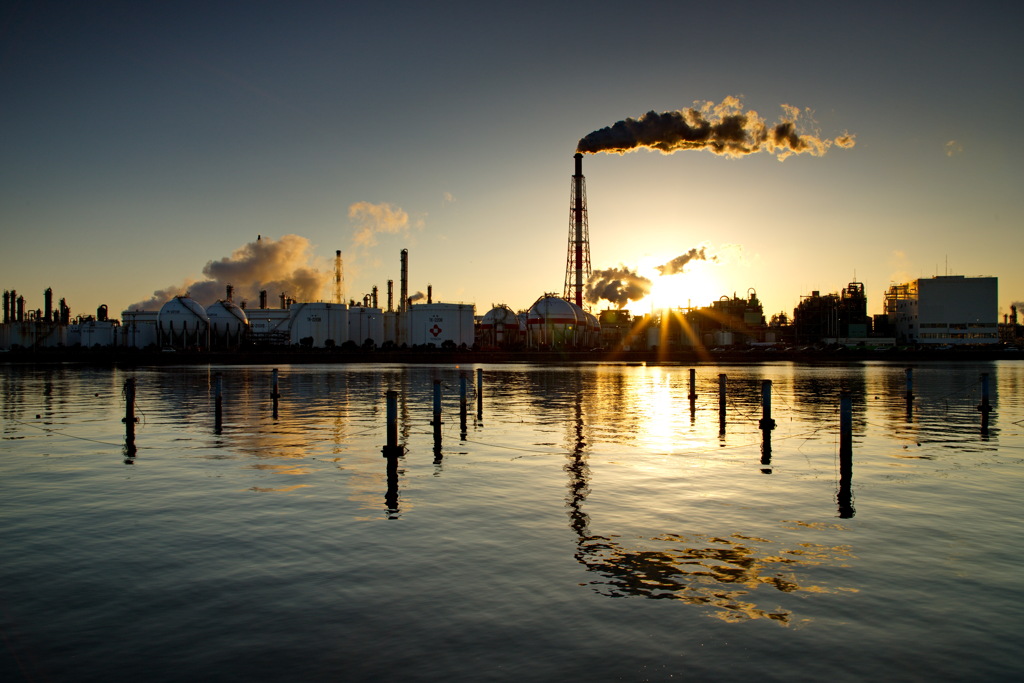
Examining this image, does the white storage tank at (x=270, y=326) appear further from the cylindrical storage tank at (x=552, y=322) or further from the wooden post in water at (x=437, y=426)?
the wooden post in water at (x=437, y=426)

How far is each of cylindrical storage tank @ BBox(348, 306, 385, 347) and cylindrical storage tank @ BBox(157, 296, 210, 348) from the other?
27.8m

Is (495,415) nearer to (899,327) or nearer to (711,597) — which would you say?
(711,597)

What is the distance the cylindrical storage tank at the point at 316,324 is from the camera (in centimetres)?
14800

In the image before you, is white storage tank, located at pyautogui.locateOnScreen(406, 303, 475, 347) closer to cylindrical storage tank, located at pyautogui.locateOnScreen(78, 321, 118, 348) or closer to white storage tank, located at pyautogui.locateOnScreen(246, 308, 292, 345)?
white storage tank, located at pyautogui.locateOnScreen(246, 308, 292, 345)

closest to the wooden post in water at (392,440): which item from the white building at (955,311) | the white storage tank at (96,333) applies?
the white storage tank at (96,333)

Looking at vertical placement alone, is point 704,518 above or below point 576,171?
below

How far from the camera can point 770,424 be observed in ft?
86.2

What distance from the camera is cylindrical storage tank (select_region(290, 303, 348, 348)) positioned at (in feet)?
486

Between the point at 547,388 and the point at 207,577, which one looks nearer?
the point at 207,577

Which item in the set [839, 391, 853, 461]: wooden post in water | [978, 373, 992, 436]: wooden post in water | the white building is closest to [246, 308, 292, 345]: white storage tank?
[978, 373, 992, 436]: wooden post in water

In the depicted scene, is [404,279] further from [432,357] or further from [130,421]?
[130,421]

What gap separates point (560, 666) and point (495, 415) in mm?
30539

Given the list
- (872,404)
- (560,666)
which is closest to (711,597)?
(560,666)

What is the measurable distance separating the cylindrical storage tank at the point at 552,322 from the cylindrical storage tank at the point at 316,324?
37.6m
